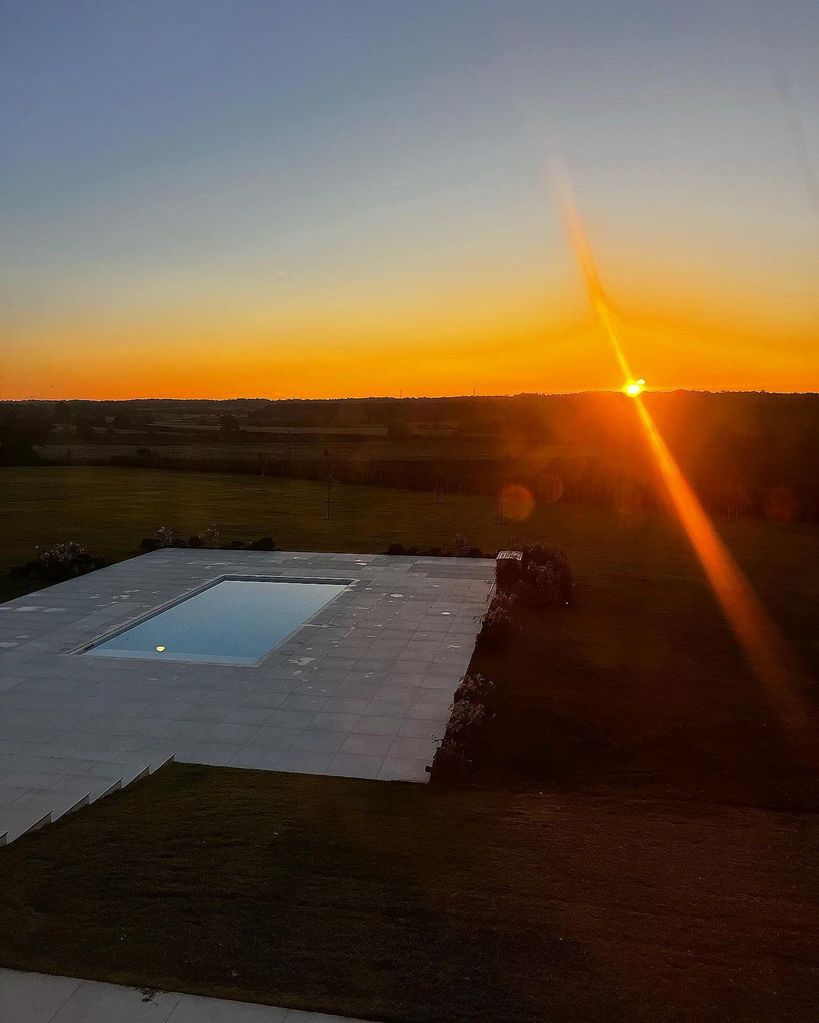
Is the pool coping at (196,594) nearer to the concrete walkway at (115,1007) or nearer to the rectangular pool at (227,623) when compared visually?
the rectangular pool at (227,623)

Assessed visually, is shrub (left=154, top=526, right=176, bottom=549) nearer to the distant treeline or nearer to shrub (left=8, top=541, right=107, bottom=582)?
shrub (left=8, top=541, right=107, bottom=582)

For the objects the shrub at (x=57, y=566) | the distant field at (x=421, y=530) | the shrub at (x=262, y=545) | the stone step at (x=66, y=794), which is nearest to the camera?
the stone step at (x=66, y=794)

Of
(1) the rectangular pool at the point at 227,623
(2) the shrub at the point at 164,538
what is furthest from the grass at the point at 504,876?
(2) the shrub at the point at 164,538

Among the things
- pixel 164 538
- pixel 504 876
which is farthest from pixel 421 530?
pixel 504 876

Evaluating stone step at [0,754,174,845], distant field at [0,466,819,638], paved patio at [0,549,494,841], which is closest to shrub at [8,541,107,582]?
distant field at [0,466,819,638]

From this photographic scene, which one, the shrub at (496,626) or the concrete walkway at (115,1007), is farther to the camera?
the shrub at (496,626)

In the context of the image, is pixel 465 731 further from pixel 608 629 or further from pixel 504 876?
pixel 608 629
